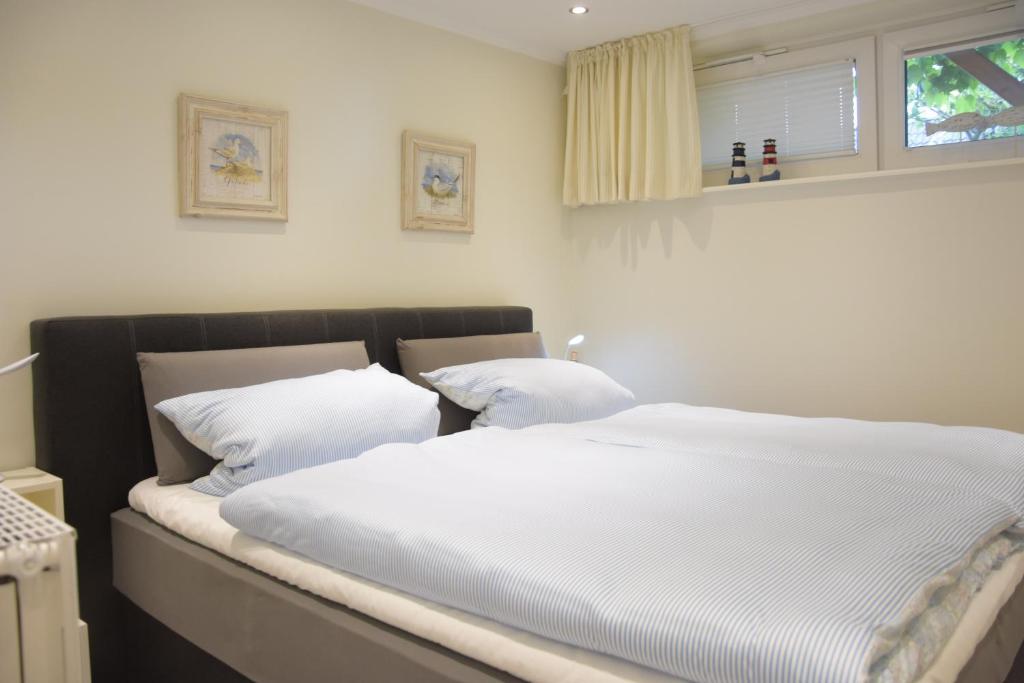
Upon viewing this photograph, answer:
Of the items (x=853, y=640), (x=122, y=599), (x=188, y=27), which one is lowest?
(x=122, y=599)

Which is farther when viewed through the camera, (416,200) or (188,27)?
(416,200)

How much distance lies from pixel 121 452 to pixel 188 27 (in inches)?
53.5

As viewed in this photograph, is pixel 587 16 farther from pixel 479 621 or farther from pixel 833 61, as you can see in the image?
pixel 479 621

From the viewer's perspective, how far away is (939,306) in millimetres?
3045

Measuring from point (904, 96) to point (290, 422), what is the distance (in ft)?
9.02

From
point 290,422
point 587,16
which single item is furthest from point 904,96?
point 290,422

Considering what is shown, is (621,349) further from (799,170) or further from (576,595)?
(576,595)

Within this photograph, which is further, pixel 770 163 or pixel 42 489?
pixel 770 163

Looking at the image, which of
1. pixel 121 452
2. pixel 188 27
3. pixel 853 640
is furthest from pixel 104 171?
pixel 853 640

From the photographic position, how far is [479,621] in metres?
1.33

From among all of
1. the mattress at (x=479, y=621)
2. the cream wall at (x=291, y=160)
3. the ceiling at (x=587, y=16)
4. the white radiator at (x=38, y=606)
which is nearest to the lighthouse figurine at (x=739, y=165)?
the ceiling at (x=587, y=16)

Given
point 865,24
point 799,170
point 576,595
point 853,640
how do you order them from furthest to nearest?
point 799,170 → point 865,24 → point 576,595 → point 853,640

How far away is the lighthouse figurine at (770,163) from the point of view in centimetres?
344

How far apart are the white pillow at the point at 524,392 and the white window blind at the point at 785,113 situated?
144 cm
